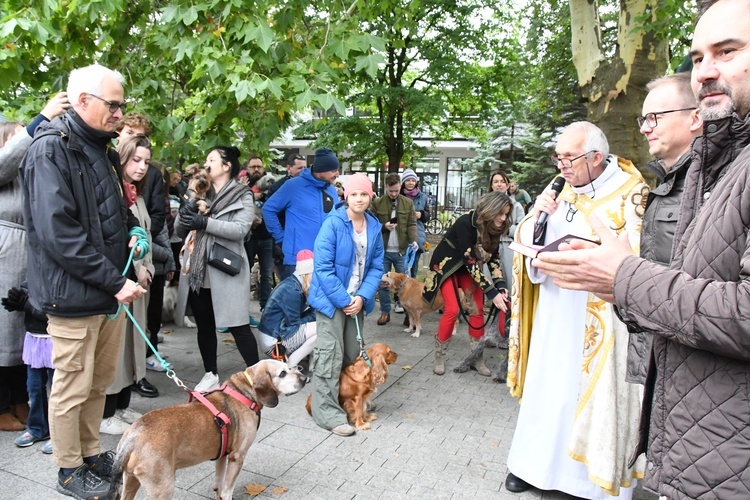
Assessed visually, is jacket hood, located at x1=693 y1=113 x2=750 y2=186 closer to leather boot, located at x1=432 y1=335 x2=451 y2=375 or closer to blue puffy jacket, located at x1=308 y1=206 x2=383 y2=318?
blue puffy jacket, located at x1=308 y1=206 x2=383 y2=318

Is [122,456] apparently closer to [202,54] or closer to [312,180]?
[202,54]

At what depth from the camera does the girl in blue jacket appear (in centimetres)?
436

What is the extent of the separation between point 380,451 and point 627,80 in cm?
466

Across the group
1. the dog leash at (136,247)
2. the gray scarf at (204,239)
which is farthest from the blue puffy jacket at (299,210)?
the dog leash at (136,247)

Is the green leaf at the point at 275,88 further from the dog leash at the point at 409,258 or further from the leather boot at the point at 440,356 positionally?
the dog leash at the point at 409,258

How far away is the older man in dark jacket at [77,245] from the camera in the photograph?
9.29 ft

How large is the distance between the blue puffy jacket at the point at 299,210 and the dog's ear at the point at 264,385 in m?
3.02

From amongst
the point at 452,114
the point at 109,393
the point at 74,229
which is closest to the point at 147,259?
the point at 109,393

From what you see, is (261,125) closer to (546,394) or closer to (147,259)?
(147,259)

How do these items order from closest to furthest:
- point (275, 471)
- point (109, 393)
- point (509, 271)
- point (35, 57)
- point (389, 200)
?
1. point (275, 471)
2. point (109, 393)
3. point (35, 57)
4. point (509, 271)
5. point (389, 200)

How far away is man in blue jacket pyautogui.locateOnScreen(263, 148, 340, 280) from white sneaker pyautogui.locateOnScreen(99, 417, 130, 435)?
108 inches

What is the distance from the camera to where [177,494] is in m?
3.29

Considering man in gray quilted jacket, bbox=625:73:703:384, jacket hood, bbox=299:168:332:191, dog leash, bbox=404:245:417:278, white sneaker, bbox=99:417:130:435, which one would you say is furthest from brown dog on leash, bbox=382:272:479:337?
man in gray quilted jacket, bbox=625:73:703:384

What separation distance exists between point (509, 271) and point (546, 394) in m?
3.24
